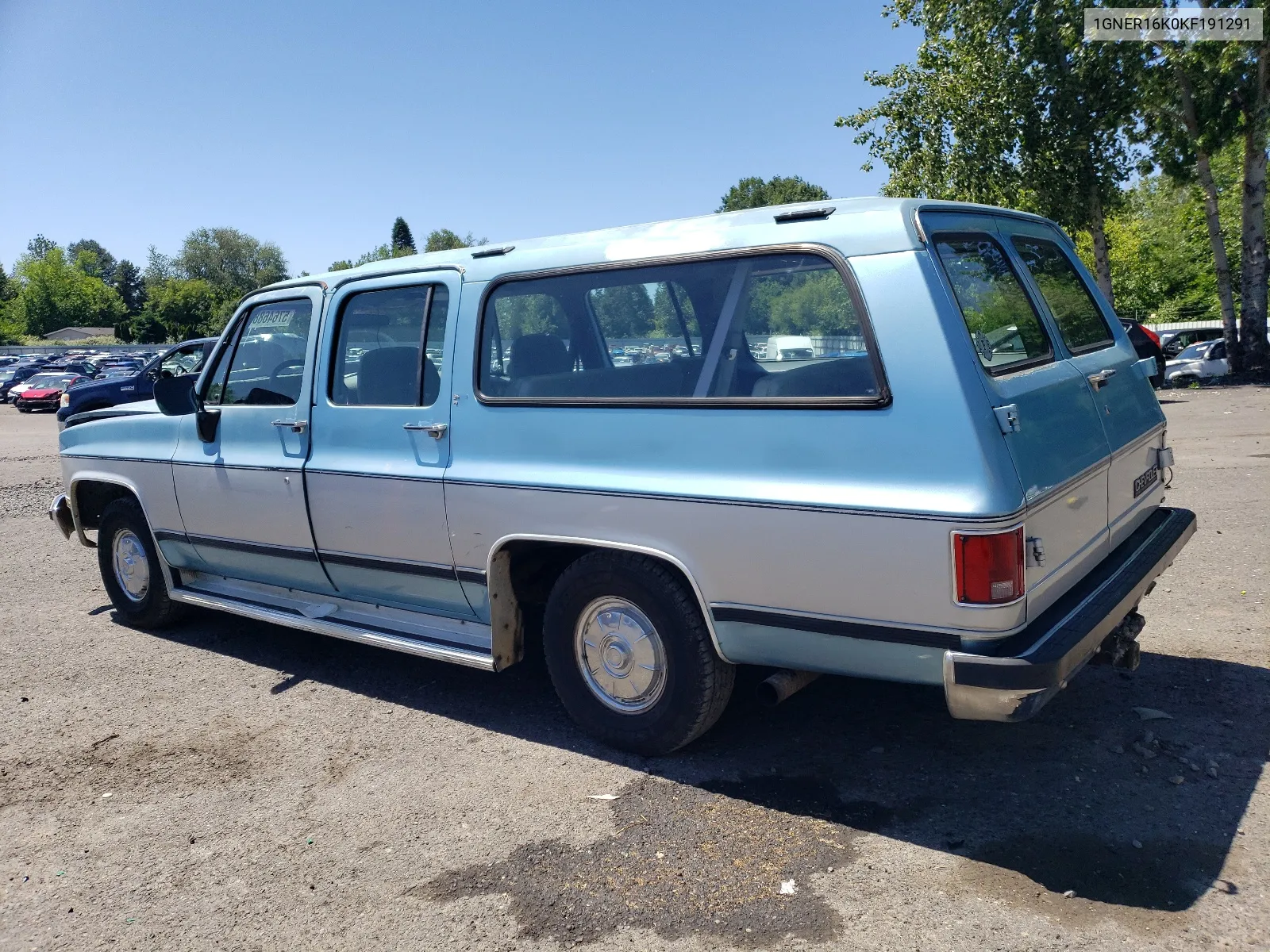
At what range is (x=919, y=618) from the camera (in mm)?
3170

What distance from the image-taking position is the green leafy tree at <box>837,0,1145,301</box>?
22594 mm

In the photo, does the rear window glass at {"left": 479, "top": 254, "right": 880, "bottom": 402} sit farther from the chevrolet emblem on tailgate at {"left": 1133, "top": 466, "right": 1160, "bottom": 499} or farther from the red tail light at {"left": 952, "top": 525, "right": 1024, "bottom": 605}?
the chevrolet emblem on tailgate at {"left": 1133, "top": 466, "right": 1160, "bottom": 499}

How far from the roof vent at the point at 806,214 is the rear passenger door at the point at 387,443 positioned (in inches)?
63.0

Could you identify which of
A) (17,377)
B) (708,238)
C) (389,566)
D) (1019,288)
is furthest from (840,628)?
(17,377)

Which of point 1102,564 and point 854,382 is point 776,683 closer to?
point 854,382

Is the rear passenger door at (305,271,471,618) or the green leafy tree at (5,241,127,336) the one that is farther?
the green leafy tree at (5,241,127,336)

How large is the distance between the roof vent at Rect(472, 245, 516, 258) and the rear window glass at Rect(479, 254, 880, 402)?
17 centimetres

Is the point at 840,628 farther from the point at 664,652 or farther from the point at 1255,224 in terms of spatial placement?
the point at 1255,224

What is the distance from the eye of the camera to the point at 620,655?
13.1 ft

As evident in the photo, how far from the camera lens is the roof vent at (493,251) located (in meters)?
4.40

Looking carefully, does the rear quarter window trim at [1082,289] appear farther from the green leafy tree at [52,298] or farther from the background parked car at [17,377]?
the green leafy tree at [52,298]

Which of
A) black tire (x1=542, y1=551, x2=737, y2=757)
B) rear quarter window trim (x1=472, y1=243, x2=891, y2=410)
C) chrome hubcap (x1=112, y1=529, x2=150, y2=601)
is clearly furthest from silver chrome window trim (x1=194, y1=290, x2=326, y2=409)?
black tire (x1=542, y1=551, x2=737, y2=757)

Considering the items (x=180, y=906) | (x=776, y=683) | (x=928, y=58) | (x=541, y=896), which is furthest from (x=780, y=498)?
(x=928, y=58)

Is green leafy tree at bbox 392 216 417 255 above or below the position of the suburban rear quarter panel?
above
